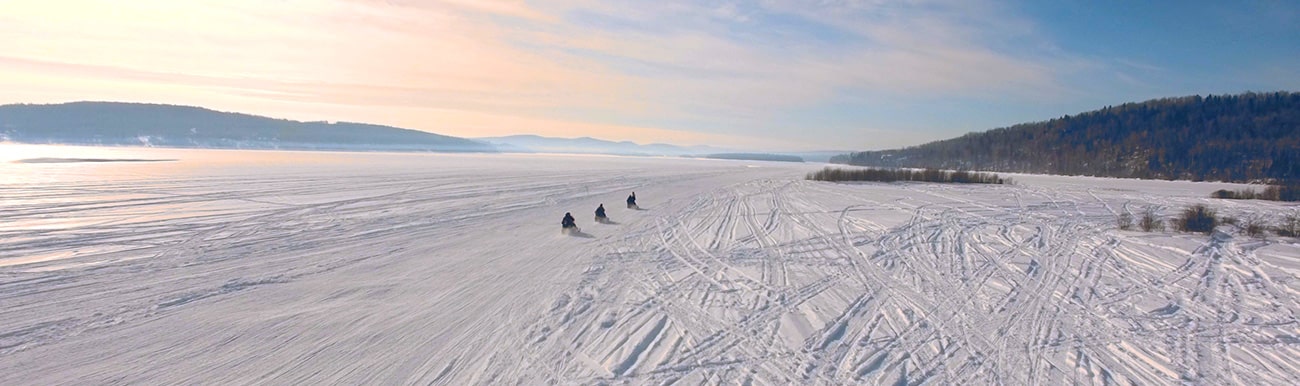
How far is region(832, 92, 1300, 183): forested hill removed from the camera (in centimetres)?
5997

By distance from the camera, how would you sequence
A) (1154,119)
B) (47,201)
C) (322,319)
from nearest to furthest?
(322,319), (47,201), (1154,119)

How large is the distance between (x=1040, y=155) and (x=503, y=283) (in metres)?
90.4

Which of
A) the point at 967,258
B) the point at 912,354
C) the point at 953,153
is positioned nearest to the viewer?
the point at 912,354

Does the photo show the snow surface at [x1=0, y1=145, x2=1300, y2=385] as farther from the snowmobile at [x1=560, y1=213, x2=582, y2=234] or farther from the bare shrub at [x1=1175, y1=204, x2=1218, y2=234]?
the bare shrub at [x1=1175, y1=204, x2=1218, y2=234]

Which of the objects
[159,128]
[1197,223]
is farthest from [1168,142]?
[159,128]

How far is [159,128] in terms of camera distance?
10344 centimetres

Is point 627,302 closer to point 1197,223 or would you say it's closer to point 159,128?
point 1197,223

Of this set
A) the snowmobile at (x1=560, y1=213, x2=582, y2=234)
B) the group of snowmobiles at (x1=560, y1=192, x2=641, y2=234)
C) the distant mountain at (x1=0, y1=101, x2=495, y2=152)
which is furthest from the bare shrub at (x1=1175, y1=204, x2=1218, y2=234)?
the distant mountain at (x1=0, y1=101, x2=495, y2=152)

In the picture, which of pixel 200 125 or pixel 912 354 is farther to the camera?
pixel 200 125

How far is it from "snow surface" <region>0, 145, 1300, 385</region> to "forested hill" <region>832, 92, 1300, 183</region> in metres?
61.9

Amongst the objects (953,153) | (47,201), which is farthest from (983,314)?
(953,153)

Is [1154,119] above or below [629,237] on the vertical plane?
above

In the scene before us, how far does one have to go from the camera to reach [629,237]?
12625 mm

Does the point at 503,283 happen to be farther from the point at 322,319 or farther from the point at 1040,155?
the point at 1040,155
